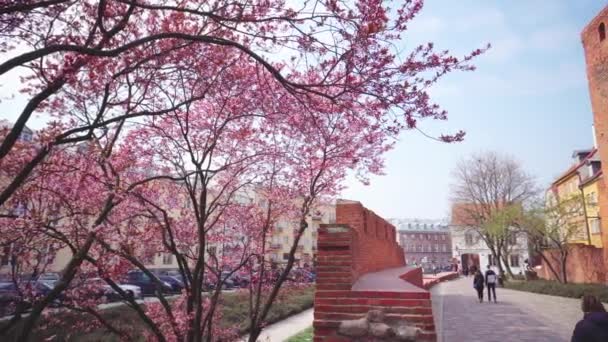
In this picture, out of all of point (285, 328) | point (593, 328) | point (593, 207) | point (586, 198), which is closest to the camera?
point (593, 328)

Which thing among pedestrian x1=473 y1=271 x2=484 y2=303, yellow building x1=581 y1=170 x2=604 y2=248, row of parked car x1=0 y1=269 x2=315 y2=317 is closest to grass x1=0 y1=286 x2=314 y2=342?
row of parked car x1=0 y1=269 x2=315 y2=317

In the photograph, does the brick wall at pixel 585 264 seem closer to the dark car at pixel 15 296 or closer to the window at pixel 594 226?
the window at pixel 594 226

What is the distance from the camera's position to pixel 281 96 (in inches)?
248

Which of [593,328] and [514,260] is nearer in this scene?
[593,328]

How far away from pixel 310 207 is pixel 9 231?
16.1 feet

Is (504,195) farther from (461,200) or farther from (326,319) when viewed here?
(326,319)

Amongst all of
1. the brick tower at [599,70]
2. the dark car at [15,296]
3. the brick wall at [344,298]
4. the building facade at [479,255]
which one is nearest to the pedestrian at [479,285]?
the brick tower at [599,70]

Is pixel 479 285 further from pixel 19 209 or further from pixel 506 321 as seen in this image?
pixel 19 209

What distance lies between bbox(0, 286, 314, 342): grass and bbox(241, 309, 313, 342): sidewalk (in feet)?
1.35

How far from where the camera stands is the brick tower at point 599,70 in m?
19.5

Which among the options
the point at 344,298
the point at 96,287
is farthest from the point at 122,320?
the point at 344,298

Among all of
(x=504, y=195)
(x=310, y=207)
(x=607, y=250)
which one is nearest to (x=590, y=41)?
(x=607, y=250)

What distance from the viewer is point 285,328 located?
1288cm

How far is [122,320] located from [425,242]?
88886mm
